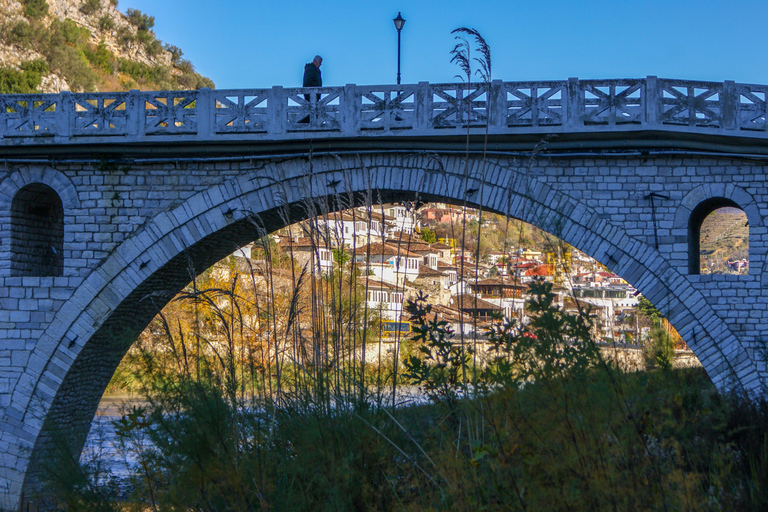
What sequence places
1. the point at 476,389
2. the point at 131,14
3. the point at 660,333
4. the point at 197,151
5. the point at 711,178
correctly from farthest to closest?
the point at 131,14 → the point at 197,151 → the point at 711,178 → the point at 660,333 → the point at 476,389

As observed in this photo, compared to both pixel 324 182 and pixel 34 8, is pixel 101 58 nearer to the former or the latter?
pixel 34 8

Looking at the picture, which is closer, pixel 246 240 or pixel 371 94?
pixel 371 94

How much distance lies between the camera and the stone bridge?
313 inches

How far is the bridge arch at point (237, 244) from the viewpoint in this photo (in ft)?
26.7

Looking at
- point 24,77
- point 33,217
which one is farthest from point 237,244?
point 24,77

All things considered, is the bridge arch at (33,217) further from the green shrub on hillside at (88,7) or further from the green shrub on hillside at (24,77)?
the green shrub on hillside at (88,7)

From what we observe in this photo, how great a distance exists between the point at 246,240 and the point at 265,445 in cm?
744

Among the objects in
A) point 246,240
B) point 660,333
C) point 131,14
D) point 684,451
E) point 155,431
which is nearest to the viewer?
point 684,451

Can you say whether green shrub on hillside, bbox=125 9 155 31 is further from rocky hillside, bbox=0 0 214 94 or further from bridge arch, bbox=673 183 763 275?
bridge arch, bbox=673 183 763 275

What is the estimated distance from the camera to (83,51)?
116 feet

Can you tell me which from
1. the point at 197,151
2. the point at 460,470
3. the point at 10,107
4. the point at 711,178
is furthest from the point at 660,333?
the point at 10,107

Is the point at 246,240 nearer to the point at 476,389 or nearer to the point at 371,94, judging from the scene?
the point at 371,94

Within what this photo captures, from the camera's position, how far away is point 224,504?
3035 millimetres

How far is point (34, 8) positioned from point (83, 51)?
11.0 ft
